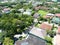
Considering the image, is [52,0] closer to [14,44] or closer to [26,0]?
[26,0]

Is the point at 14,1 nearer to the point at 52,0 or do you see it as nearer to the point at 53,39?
the point at 52,0

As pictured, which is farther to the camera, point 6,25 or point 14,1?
point 14,1

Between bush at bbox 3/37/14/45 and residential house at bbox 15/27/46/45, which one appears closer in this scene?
residential house at bbox 15/27/46/45

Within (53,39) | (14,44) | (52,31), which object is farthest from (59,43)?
(14,44)

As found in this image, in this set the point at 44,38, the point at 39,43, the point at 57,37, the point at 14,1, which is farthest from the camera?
the point at 14,1

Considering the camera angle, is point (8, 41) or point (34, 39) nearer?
point (34, 39)

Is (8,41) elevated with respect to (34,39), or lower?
lower

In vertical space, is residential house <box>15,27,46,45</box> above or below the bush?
above

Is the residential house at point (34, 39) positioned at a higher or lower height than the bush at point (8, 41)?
higher

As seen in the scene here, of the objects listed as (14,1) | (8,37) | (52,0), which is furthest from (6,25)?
(52,0)

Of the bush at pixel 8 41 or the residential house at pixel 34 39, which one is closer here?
the residential house at pixel 34 39

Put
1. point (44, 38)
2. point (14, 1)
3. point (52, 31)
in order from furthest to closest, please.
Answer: point (14, 1) → point (52, 31) → point (44, 38)
